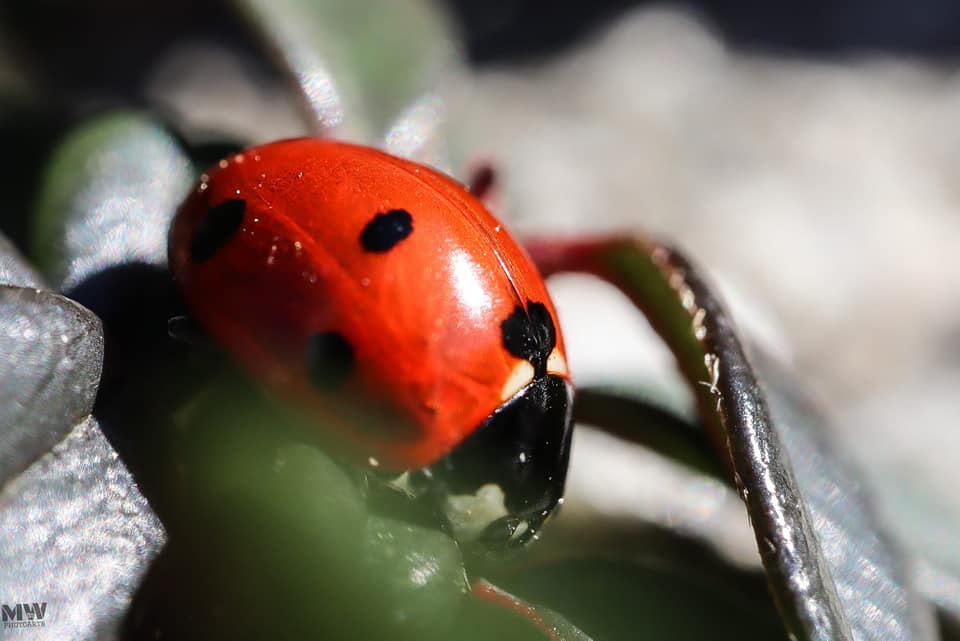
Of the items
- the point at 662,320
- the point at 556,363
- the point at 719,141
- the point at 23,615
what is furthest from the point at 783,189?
the point at 23,615

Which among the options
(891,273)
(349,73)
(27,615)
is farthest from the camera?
(891,273)

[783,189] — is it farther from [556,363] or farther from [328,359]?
[328,359]

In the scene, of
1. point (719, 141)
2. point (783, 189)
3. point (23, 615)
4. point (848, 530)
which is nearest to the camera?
point (23, 615)

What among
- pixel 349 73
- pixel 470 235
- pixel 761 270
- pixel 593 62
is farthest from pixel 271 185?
pixel 593 62

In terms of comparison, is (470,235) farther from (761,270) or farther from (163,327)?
(761,270)

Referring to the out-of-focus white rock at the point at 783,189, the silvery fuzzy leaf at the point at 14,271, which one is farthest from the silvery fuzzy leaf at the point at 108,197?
the out-of-focus white rock at the point at 783,189

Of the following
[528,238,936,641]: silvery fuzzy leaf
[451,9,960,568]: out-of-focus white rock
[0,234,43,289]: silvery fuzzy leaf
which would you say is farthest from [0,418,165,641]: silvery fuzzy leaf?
[451,9,960,568]: out-of-focus white rock
